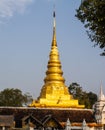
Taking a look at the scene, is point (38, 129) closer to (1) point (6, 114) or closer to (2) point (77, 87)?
(1) point (6, 114)

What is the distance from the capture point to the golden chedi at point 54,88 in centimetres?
4438

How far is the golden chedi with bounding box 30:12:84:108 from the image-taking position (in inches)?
1747

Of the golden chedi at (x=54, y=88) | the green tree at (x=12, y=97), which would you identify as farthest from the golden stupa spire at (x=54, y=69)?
the green tree at (x=12, y=97)

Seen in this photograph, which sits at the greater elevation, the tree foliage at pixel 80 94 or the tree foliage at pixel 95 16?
the tree foliage at pixel 80 94

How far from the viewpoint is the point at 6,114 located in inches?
1459

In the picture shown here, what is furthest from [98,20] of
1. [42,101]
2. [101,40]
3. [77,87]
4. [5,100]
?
[77,87]

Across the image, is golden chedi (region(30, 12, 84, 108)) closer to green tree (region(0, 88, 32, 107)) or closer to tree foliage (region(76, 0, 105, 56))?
green tree (region(0, 88, 32, 107))

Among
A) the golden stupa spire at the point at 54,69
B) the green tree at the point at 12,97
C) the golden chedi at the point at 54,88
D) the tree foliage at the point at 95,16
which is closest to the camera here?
the tree foliage at the point at 95,16

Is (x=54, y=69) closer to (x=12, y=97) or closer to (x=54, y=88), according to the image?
(x=54, y=88)

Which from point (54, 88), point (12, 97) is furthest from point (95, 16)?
point (12, 97)

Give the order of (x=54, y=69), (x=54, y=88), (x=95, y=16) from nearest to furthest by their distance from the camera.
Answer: (x=95, y=16) → (x=54, y=88) → (x=54, y=69)

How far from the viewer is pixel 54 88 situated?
4703 cm

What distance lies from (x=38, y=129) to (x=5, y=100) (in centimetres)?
2143

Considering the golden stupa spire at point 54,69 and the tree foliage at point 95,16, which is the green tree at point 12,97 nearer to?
the golden stupa spire at point 54,69
